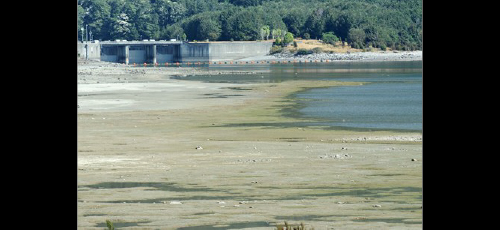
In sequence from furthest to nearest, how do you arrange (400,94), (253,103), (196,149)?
(400,94) < (253,103) < (196,149)

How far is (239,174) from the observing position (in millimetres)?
25266

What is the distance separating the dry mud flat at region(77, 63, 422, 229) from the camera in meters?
17.8

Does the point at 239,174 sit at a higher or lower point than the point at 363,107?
higher

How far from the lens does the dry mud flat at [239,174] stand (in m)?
17.8

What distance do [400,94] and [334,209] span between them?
182 ft

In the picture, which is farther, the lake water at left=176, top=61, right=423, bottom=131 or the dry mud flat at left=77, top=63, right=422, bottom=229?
the lake water at left=176, top=61, right=423, bottom=131

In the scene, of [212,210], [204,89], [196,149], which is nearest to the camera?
[212,210]

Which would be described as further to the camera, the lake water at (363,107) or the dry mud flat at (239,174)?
the lake water at (363,107)

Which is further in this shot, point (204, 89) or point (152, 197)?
point (204, 89)

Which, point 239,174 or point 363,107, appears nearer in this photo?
point 239,174

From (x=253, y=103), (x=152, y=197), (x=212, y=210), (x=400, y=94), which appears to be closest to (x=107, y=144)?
(x=152, y=197)
